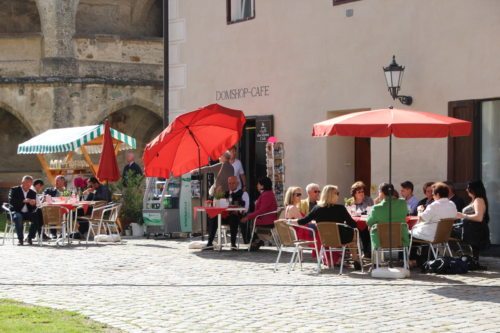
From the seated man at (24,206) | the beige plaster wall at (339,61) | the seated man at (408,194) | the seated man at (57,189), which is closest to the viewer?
the seated man at (408,194)

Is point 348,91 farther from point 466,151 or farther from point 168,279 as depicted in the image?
point 168,279

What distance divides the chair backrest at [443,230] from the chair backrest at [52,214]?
25.5 feet

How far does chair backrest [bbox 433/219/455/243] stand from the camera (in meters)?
13.0

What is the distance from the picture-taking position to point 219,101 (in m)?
20.9

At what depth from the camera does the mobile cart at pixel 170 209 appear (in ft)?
66.4

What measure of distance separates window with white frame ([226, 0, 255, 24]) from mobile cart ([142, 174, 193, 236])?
317cm

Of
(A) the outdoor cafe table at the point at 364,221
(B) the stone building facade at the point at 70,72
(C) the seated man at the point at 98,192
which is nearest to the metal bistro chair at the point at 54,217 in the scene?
(C) the seated man at the point at 98,192

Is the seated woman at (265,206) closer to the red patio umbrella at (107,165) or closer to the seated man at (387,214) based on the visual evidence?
the seated man at (387,214)

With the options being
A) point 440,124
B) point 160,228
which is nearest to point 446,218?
point 440,124

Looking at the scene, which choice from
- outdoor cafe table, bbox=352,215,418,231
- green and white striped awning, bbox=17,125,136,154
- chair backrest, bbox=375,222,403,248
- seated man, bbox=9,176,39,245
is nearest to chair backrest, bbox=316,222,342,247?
chair backrest, bbox=375,222,403,248

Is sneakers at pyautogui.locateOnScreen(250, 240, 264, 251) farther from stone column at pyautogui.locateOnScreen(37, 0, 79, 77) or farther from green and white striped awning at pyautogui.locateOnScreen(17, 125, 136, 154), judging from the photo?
stone column at pyautogui.locateOnScreen(37, 0, 79, 77)

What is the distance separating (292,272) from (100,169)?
8.17m

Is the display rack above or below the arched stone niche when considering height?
below

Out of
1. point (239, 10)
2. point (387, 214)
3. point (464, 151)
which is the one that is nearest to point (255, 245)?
point (464, 151)
